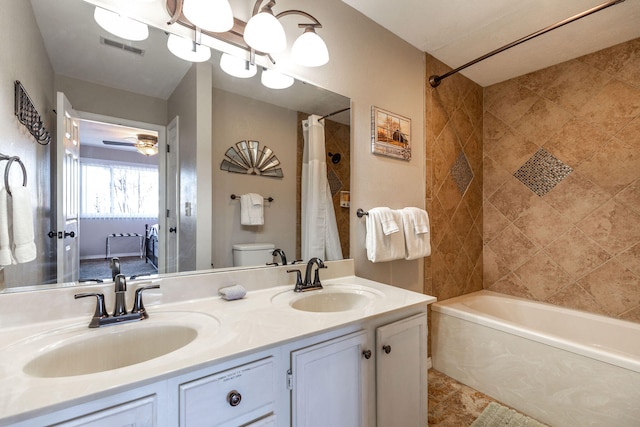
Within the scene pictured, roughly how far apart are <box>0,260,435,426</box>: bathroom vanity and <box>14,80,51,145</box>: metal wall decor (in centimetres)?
53

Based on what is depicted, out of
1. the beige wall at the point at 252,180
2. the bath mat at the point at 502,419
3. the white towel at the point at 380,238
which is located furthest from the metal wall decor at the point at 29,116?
the bath mat at the point at 502,419

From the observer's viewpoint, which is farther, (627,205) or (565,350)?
(627,205)

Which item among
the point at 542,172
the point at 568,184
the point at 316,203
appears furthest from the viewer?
the point at 542,172

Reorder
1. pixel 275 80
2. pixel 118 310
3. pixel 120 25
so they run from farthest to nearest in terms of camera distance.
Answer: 1. pixel 275 80
2. pixel 120 25
3. pixel 118 310

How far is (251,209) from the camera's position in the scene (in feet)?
4.70

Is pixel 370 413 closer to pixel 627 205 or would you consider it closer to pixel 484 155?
pixel 627 205

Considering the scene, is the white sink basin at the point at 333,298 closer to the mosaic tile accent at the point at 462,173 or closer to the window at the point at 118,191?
the window at the point at 118,191

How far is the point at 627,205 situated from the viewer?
6.55 feet

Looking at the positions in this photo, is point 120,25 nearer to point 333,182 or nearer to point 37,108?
point 37,108

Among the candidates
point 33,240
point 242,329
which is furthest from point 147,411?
point 33,240

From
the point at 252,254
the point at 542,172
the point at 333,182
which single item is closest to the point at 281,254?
the point at 252,254

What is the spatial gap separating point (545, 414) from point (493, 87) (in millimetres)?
2606

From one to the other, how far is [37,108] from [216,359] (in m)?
1.04

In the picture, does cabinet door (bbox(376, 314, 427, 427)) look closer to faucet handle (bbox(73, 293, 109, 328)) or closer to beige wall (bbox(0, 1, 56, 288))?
faucet handle (bbox(73, 293, 109, 328))
